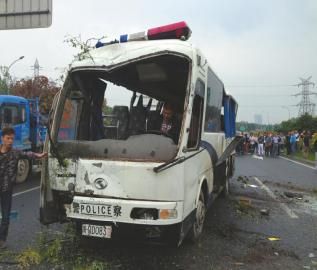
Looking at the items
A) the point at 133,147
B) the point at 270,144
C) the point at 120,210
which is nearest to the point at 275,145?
the point at 270,144

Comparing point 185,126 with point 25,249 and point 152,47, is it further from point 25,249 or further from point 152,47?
point 25,249

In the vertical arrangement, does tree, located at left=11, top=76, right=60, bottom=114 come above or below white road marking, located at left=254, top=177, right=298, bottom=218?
above

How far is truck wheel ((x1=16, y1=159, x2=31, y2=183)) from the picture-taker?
13.1m

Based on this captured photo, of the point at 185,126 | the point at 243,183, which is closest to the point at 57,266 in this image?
the point at 185,126

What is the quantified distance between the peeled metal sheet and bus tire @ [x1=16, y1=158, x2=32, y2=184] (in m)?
4.52

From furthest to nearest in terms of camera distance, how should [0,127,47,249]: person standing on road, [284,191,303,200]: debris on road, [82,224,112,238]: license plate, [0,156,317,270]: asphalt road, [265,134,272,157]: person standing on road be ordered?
[265,134,272,157]: person standing on road, [284,191,303,200]: debris on road, [0,127,47,249]: person standing on road, [0,156,317,270]: asphalt road, [82,224,112,238]: license plate

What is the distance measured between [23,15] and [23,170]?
5057mm

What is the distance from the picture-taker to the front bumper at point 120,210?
509cm

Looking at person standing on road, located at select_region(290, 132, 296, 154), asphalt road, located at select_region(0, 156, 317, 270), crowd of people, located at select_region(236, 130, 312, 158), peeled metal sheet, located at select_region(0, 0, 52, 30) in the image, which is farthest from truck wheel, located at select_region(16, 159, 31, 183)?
person standing on road, located at select_region(290, 132, 296, 154)

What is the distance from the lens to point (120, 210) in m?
5.12

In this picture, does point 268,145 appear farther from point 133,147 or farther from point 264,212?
point 133,147

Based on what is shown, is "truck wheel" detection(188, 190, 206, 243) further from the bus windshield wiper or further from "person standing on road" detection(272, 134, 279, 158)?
"person standing on road" detection(272, 134, 279, 158)

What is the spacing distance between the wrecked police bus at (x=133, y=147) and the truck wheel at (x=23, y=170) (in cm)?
695

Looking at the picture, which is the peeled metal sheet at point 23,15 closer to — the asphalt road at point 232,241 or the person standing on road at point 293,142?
the asphalt road at point 232,241
